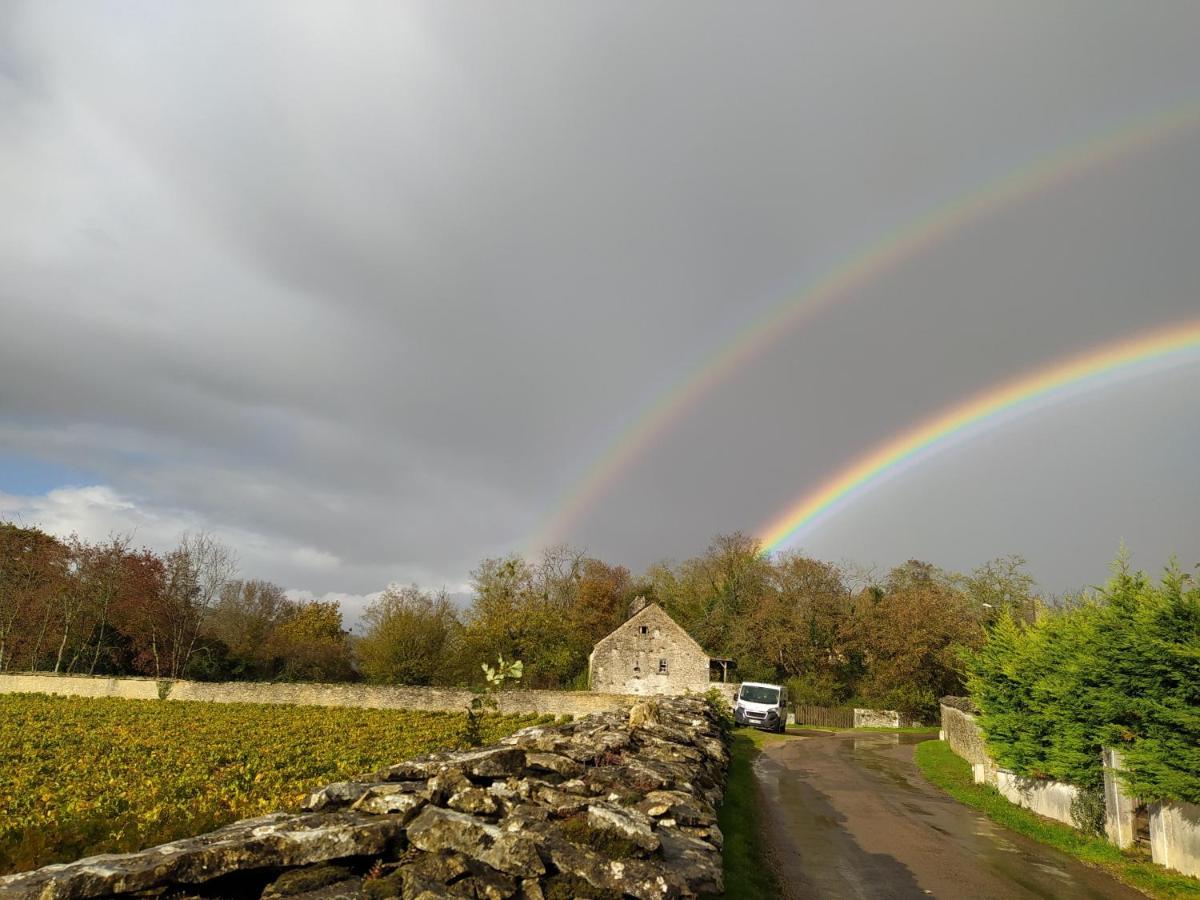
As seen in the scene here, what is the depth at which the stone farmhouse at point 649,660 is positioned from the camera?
2071 inches

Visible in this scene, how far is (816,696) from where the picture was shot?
172ft

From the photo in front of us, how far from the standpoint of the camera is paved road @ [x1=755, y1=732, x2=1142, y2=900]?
10172mm

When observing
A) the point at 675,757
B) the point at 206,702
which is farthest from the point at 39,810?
the point at 206,702

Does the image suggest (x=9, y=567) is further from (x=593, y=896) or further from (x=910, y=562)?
(x=910, y=562)

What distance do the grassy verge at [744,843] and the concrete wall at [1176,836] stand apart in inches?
251

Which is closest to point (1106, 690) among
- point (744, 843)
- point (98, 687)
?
point (744, 843)

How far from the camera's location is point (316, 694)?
4106 centimetres

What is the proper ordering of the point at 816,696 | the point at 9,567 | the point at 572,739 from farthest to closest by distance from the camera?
the point at 9,567
the point at 816,696
the point at 572,739

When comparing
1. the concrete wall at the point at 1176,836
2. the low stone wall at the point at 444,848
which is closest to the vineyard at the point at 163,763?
the low stone wall at the point at 444,848

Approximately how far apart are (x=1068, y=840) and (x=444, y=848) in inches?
542

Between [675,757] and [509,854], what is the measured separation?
682cm

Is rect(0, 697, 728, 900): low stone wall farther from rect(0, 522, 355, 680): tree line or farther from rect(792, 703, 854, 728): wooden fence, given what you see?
rect(0, 522, 355, 680): tree line

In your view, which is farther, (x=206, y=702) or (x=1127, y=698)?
(x=206, y=702)

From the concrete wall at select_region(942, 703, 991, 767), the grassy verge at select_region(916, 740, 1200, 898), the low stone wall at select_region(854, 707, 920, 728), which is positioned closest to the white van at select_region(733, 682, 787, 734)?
the concrete wall at select_region(942, 703, 991, 767)
